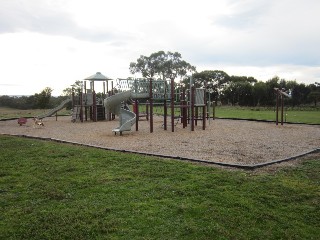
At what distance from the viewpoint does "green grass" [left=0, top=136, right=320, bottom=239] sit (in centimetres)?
429

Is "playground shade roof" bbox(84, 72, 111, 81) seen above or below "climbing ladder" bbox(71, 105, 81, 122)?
above

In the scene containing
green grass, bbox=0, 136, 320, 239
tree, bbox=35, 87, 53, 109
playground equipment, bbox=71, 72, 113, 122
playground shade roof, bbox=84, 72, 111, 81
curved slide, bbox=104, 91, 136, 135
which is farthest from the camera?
tree, bbox=35, 87, 53, 109

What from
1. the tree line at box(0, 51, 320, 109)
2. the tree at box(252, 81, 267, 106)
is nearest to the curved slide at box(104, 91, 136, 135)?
the tree line at box(0, 51, 320, 109)

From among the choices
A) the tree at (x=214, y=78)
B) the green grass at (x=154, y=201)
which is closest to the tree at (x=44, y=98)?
the green grass at (x=154, y=201)

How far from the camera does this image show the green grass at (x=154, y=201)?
429 cm

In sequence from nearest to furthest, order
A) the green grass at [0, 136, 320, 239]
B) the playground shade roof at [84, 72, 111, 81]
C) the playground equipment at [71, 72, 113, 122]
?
the green grass at [0, 136, 320, 239], the playground equipment at [71, 72, 113, 122], the playground shade roof at [84, 72, 111, 81]

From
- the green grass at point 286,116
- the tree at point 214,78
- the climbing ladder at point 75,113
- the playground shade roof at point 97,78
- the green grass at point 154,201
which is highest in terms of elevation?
the tree at point 214,78

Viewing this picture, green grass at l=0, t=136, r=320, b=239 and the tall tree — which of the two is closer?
green grass at l=0, t=136, r=320, b=239

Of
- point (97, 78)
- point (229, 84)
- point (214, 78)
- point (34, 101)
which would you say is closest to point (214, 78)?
point (214, 78)

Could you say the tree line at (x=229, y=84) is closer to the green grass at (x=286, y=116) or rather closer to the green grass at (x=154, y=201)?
the green grass at (x=286, y=116)

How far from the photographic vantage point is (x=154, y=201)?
5168 mm

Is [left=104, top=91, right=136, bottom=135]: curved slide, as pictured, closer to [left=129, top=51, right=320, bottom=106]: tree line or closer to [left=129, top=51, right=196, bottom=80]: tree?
[left=129, top=51, right=320, bottom=106]: tree line

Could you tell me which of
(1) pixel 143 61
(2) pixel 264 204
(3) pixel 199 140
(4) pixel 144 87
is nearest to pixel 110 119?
(4) pixel 144 87

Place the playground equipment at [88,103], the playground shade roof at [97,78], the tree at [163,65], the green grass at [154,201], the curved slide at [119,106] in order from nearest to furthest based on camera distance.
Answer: the green grass at [154,201], the curved slide at [119,106], the playground equipment at [88,103], the playground shade roof at [97,78], the tree at [163,65]
